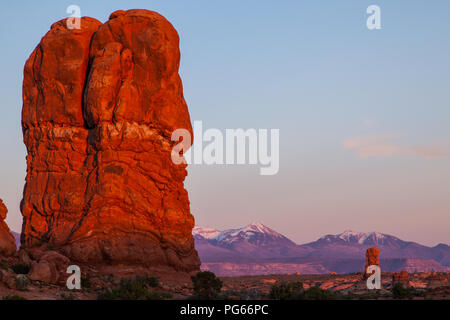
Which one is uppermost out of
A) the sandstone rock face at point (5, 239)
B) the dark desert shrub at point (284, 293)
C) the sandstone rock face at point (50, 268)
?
the sandstone rock face at point (5, 239)

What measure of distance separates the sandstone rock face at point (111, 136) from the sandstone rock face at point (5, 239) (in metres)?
2.86

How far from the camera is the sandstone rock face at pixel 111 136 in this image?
37.0 meters

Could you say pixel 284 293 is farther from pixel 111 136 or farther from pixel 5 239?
pixel 5 239

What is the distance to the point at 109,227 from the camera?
1414 inches

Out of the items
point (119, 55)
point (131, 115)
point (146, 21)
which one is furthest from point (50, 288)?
point (146, 21)

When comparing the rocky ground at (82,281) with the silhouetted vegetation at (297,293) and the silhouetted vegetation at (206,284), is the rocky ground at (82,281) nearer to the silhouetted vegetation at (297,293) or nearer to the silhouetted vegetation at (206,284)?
the silhouetted vegetation at (206,284)

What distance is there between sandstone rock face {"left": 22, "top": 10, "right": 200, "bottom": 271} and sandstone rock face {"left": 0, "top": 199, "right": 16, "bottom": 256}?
2.86 m

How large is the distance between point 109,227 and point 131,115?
710 centimetres

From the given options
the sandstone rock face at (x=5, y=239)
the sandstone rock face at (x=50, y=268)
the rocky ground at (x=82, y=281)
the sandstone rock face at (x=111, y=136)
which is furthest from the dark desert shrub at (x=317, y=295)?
the sandstone rock face at (x=5, y=239)

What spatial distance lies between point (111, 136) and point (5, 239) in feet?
28.0

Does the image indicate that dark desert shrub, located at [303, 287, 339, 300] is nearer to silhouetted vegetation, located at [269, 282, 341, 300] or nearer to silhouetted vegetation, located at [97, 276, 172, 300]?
silhouetted vegetation, located at [269, 282, 341, 300]

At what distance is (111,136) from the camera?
37.5m
